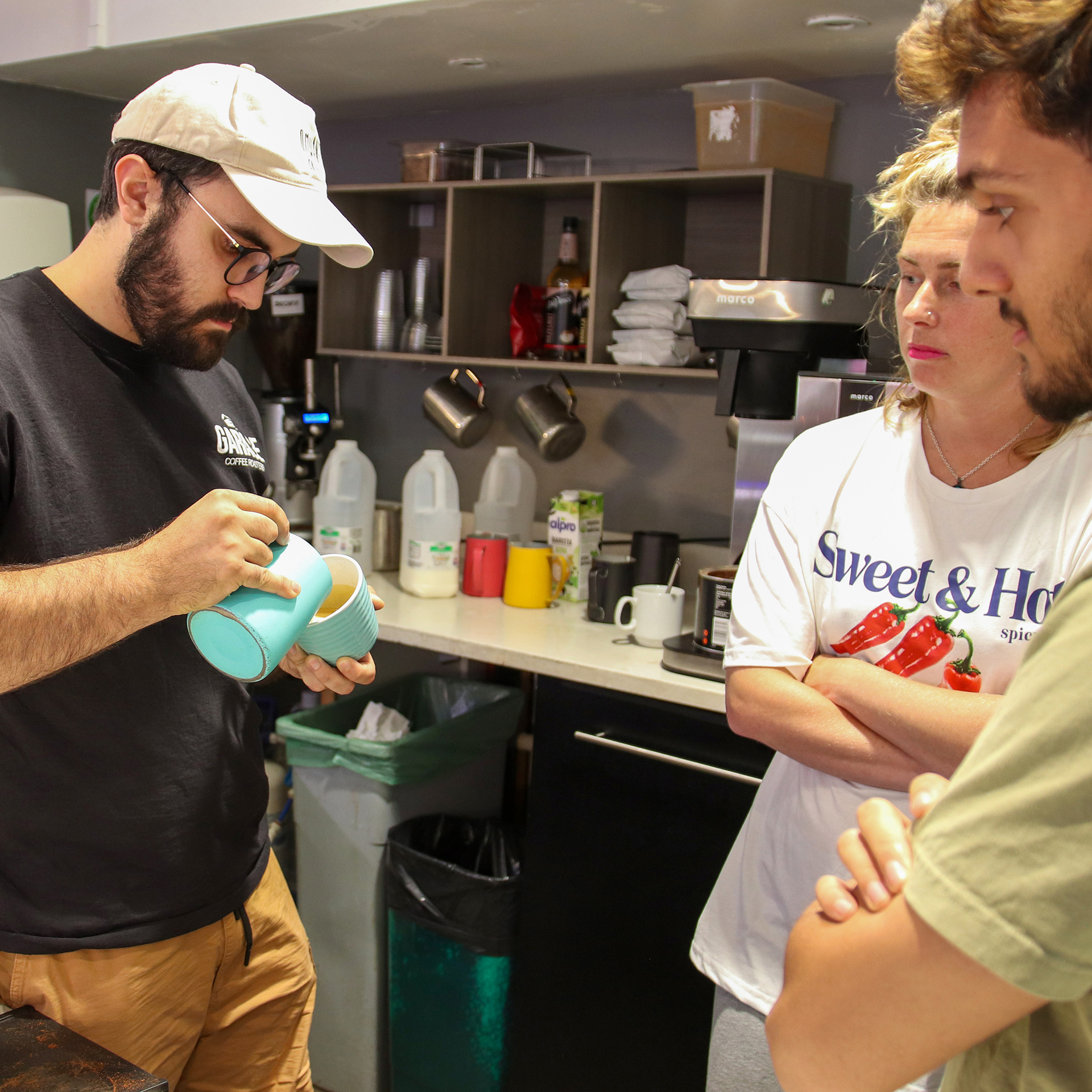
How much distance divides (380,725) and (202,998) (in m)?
1.16

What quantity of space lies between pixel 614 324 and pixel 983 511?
1655mm

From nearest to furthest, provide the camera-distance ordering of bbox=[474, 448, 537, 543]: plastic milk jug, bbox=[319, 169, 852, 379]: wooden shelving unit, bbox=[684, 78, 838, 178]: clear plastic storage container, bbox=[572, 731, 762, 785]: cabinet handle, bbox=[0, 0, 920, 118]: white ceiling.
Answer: bbox=[572, 731, 762, 785]: cabinet handle → bbox=[0, 0, 920, 118]: white ceiling → bbox=[684, 78, 838, 178]: clear plastic storage container → bbox=[319, 169, 852, 379]: wooden shelving unit → bbox=[474, 448, 537, 543]: plastic milk jug

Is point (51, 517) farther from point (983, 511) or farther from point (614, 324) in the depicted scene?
point (614, 324)

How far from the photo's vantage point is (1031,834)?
499 mm

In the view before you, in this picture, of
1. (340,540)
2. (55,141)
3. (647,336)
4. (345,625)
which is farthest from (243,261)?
(55,141)

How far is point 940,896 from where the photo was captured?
1.71ft

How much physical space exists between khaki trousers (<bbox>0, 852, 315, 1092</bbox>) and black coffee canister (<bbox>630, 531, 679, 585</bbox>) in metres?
1.24

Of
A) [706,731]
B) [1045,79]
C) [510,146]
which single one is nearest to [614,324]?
[510,146]

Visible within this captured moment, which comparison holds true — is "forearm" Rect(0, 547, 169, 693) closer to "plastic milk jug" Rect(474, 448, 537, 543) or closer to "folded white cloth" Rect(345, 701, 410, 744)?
"folded white cloth" Rect(345, 701, 410, 744)

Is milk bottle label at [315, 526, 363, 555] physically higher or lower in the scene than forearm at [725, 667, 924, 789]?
lower

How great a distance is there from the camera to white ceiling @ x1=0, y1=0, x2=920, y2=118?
217cm

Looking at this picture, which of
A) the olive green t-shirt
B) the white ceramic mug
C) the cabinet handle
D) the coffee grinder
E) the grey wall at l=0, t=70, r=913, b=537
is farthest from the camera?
the coffee grinder

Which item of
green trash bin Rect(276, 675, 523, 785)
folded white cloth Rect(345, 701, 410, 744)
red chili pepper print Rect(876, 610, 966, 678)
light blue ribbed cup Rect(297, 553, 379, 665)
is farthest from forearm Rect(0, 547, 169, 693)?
folded white cloth Rect(345, 701, 410, 744)

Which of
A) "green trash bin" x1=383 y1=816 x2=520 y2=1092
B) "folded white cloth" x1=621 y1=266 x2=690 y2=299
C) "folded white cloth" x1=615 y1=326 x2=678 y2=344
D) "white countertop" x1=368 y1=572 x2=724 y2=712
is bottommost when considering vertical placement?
"green trash bin" x1=383 y1=816 x2=520 y2=1092
